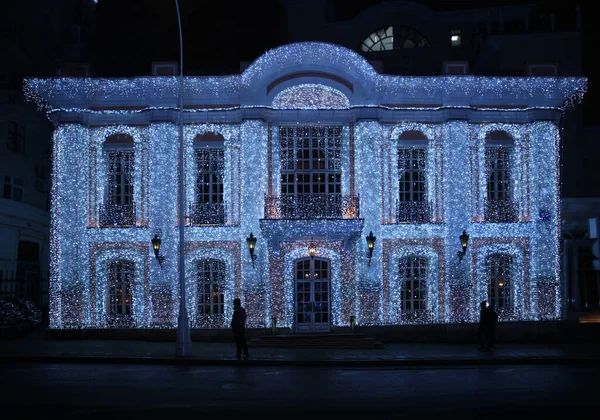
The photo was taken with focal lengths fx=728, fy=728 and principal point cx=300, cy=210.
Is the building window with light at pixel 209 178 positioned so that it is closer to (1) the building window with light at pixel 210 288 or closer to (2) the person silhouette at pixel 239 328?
(1) the building window with light at pixel 210 288

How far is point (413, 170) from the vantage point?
91.4ft

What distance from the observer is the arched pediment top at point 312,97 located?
27.8 meters

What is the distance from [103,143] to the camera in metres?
27.8

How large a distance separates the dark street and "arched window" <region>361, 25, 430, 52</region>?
25.2 metres

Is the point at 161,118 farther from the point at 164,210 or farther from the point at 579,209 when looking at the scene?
the point at 579,209

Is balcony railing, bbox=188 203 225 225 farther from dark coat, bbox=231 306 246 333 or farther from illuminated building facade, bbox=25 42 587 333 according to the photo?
dark coat, bbox=231 306 246 333

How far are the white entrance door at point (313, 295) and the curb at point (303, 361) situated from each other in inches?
291

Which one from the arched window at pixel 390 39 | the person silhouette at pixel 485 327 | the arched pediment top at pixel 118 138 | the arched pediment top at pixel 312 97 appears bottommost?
the person silhouette at pixel 485 327

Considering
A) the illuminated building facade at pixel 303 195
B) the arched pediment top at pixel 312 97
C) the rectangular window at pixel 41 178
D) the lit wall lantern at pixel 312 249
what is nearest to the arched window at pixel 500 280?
the illuminated building facade at pixel 303 195

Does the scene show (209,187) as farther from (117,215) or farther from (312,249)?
(312,249)

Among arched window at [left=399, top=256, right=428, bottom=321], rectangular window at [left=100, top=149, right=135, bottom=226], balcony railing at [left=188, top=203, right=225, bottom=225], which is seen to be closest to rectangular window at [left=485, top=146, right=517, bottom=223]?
arched window at [left=399, top=256, right=428, bottom=321]

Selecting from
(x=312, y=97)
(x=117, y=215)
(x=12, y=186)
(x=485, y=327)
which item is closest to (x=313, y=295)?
(x=485, y=327)

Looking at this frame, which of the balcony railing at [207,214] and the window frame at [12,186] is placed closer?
the balcony railing at [207,214]

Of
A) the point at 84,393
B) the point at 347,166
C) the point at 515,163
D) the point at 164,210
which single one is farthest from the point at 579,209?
the point at 84,393
